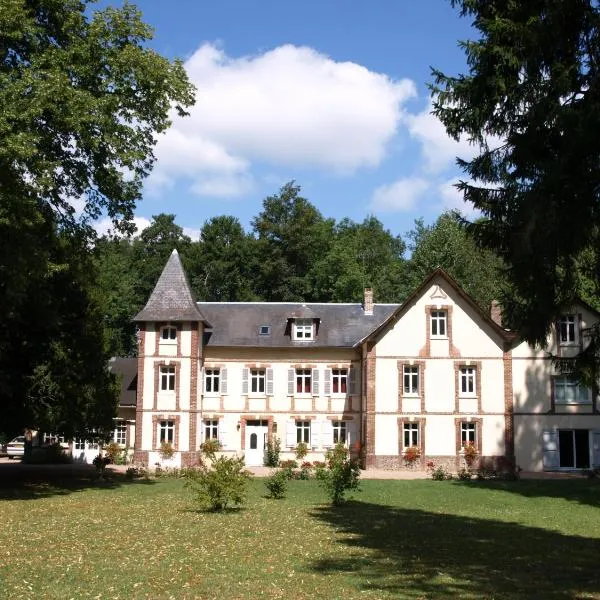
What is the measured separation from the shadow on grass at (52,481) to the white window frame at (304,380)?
31.4ft

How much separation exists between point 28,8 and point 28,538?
13.3 m

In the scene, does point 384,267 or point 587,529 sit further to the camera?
point 384,267

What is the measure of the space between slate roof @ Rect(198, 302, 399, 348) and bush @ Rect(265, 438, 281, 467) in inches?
177

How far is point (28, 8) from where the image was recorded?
19.2 meters

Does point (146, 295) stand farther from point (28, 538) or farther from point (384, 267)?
point (28, 538)

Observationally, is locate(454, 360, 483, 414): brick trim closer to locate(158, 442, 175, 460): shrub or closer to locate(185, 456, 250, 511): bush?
locate(158, 442, 175, 460): shrub

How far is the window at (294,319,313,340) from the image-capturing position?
3616 cm

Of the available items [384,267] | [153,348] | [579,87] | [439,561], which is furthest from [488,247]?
[384,267]

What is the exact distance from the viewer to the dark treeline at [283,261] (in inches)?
2088

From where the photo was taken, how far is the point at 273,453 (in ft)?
112

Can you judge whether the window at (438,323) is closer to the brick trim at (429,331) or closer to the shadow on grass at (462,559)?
the brick trim at (429,331)

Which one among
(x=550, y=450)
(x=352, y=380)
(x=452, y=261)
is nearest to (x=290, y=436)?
(x=352, y=380)

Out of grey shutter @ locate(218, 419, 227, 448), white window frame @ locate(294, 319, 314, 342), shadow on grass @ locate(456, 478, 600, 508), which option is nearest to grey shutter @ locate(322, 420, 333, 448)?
white window frame @ locate(294, 319, 314, 342)

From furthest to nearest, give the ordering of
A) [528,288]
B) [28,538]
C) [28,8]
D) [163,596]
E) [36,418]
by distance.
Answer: [36,418], [28,8], [28,538], [528,288], [163,596]
